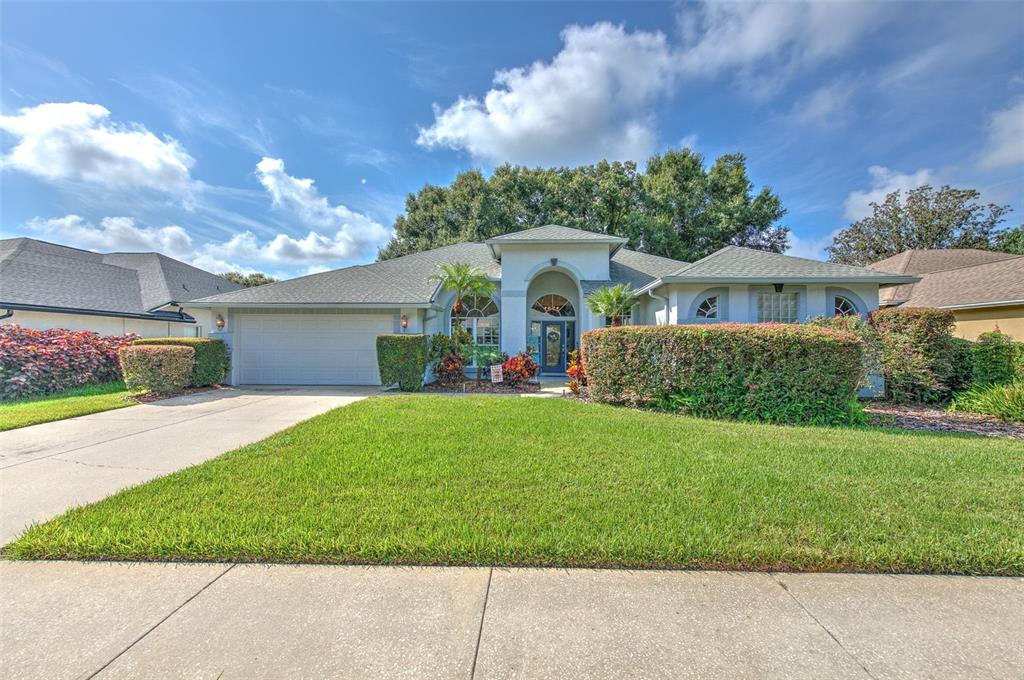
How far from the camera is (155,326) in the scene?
17.5m

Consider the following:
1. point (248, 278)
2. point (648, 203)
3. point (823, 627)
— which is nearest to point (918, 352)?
point (823, 627)

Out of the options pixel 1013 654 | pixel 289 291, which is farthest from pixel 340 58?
pixel 1013 654

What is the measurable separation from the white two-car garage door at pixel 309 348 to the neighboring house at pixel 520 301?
33 millimetres

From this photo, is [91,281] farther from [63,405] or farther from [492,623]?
[492,623]

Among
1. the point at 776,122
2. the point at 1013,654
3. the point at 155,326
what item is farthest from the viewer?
the point at 155,326

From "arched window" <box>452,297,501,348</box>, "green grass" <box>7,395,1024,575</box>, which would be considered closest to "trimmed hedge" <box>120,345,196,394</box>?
"green grass" <box>7,395,1024,575</box>

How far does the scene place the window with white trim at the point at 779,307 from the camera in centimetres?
1162

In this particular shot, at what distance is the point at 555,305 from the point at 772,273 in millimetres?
7329

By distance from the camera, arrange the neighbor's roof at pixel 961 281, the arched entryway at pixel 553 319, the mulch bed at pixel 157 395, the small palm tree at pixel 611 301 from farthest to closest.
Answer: the arched entryway at pixel 553 319 < the neighbor's roof at pixel 961 281 < the small palm tree at pixel 611 301 < the mulch bed at pixel 157 395

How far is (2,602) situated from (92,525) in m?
0.89

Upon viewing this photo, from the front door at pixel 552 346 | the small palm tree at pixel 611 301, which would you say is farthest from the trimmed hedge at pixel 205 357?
the small palm tree at pixel 611 301

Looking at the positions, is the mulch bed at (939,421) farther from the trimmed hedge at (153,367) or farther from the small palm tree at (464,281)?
the trimmed hedge at (153,367)

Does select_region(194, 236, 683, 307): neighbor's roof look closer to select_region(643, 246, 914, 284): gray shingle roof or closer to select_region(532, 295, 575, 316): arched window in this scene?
select_region(532, 295, 575, 316): arched window

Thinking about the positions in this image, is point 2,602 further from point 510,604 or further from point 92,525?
point 510,604
